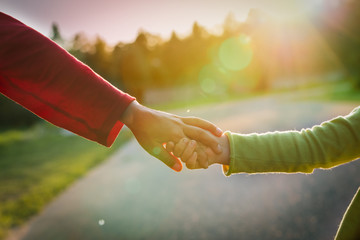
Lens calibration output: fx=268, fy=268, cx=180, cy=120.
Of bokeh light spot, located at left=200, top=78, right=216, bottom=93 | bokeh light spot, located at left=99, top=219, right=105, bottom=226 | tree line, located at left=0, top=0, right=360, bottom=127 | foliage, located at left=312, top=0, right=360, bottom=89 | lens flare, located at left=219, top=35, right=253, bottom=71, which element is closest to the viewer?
bokeh light spot, located at left=99, top=219, right=105, bottom=226

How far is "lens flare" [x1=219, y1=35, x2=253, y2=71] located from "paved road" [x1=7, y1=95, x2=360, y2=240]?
3508cm

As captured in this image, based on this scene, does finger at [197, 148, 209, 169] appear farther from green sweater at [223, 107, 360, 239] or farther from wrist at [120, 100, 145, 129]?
wrist at [120, 100, 145, 129]

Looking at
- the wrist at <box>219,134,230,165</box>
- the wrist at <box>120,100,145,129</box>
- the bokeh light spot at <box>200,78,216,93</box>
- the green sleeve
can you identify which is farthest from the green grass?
the bokeh light spot at <box>200,78,216,93</box>

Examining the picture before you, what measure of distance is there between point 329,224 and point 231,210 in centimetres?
123

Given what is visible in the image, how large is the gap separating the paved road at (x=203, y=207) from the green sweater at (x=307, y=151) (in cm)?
181

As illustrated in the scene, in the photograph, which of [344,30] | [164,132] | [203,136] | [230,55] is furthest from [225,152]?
[230,55]

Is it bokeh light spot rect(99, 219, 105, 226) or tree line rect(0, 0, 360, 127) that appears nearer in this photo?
bokeh light spot rect(99, 219, 105, 226)

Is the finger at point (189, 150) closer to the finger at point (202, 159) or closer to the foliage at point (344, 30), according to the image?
the finger at point (202, 159)

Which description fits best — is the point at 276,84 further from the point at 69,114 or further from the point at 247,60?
the point at 69,114

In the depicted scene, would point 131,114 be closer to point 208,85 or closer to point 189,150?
point 189,150

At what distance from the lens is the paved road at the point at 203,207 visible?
3352mm

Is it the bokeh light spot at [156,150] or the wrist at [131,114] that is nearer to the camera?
the wrist at [131,114]

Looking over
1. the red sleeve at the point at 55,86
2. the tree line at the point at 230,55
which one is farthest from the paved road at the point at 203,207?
the tree line at the point at 230,55

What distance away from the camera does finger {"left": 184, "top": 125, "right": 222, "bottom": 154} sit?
1.99 m
